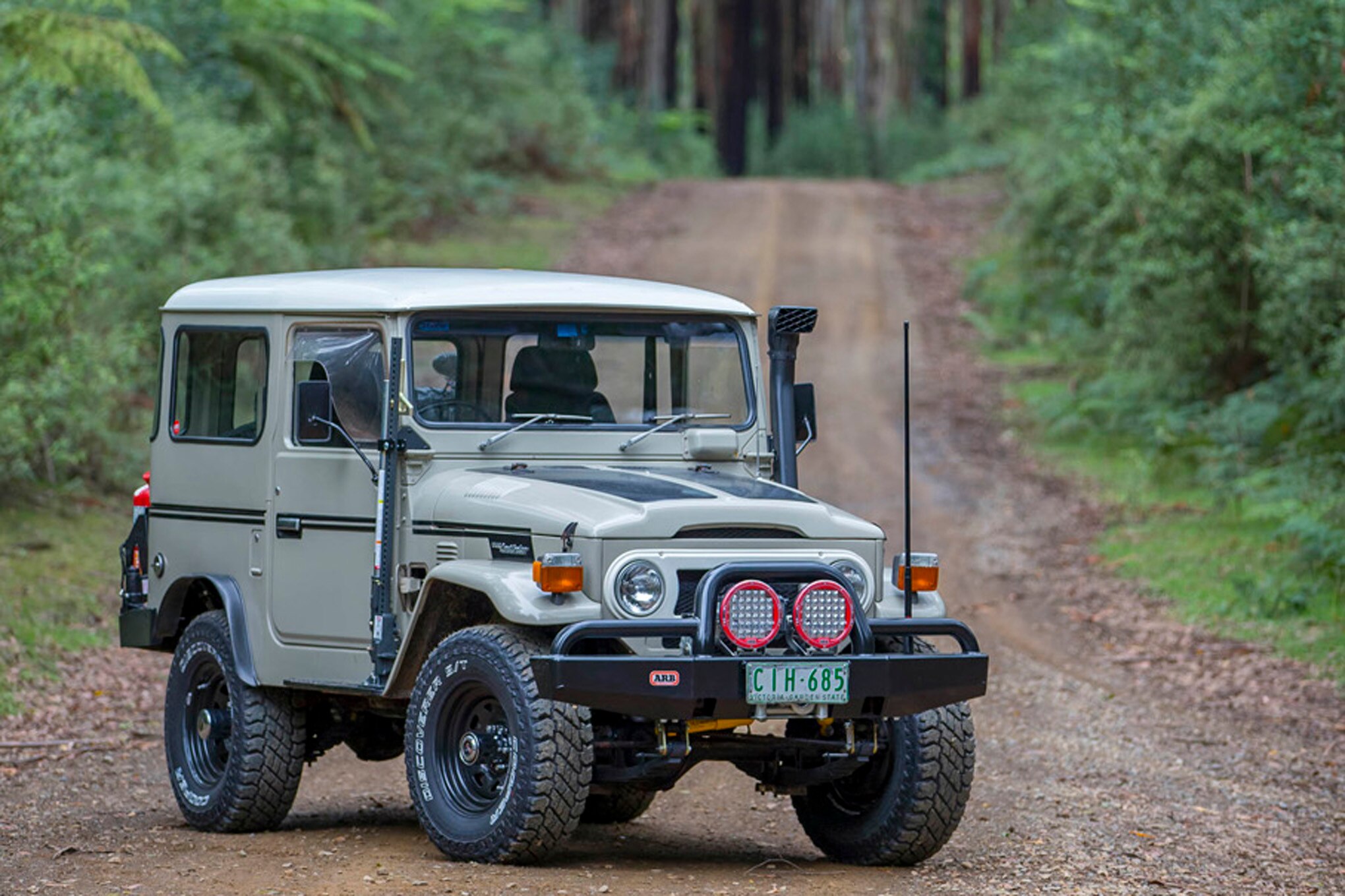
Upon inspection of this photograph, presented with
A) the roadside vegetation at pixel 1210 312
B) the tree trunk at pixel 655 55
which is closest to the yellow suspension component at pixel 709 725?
the roadside vegetation at pixel 1210 312

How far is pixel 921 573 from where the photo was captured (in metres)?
7.08

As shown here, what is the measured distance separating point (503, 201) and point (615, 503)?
26.7 m

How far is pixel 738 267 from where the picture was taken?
2891 cm

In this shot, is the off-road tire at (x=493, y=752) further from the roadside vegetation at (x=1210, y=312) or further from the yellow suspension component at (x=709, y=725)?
the roadside vegetation at (x=1210, y=312)

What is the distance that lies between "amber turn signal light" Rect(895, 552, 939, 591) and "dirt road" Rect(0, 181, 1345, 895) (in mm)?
1119

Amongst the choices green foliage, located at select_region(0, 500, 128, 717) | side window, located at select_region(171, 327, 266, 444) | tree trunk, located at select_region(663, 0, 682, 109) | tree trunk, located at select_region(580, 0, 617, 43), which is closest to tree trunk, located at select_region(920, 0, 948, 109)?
tree trunk, located at select_region(663, 0, 682, 109)

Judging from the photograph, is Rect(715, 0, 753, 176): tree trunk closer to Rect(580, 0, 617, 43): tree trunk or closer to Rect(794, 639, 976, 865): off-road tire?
Rect(580, 0, 617, 43): tree trunk

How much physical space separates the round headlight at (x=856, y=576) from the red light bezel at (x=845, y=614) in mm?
246

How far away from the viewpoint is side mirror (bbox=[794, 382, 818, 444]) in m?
8.04

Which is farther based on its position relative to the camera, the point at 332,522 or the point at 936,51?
the point at 936,51

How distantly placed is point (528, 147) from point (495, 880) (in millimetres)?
31753

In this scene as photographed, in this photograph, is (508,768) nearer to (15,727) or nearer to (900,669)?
(900,669)

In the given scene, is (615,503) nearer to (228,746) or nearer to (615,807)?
(615,807)

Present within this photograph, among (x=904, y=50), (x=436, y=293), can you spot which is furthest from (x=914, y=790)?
(x=904, y=50)
